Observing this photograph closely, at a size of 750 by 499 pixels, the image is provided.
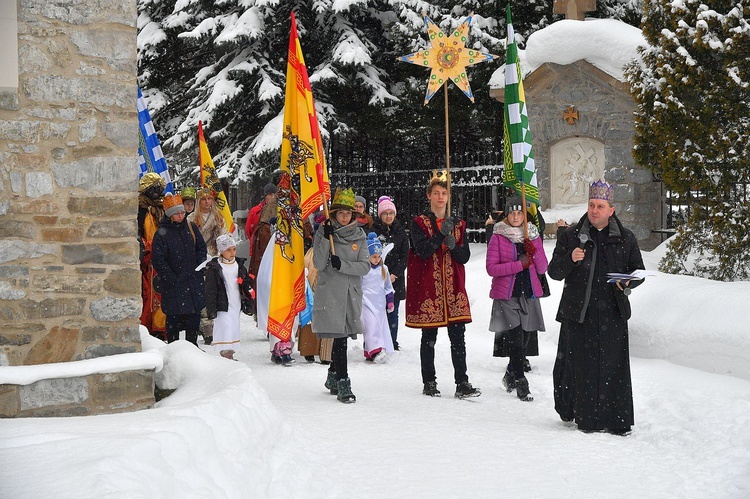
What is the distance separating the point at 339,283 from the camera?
7.66 meters

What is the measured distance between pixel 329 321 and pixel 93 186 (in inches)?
99.4

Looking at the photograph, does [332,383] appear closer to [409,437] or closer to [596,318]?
[409,437]

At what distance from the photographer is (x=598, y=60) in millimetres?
13625

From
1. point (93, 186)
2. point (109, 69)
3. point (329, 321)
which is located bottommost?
point (329, 321)

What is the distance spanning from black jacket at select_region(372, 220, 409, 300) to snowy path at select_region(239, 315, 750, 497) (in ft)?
6.95

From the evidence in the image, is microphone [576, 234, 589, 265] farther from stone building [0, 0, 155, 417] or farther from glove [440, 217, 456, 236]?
stone building [0, 0, 155, 417]

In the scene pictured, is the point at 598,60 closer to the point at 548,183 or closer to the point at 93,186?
the point at 548,183

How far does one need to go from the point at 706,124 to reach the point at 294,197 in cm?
527

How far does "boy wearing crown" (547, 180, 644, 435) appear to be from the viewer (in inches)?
254

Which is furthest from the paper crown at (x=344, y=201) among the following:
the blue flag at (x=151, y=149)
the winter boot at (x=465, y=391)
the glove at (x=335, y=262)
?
the blue flag at (x=151, y=149)

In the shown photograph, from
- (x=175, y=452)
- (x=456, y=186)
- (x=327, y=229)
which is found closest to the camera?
(x=175, y=452)

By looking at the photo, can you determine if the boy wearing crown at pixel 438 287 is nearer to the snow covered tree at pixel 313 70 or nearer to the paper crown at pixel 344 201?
the paper crown at pixel 344 201

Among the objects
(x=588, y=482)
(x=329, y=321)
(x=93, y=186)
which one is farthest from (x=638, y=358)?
(x=93, y=186)

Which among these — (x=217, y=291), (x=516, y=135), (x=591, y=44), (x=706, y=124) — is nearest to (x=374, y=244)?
(x=217, y=291)
